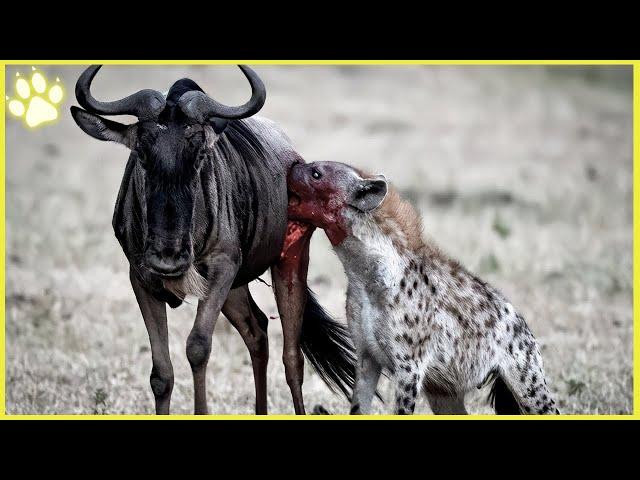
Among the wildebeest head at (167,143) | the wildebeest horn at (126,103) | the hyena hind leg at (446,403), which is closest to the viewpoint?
the wildebeest head at (167,143)

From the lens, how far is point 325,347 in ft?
28.3

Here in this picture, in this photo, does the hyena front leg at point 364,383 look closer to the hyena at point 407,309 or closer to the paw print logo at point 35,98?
the hyena at point 407,309

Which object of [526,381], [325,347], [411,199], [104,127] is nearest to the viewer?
[104,127]

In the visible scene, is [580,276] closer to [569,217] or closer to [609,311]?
[609,311]

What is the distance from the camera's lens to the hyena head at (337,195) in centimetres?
758

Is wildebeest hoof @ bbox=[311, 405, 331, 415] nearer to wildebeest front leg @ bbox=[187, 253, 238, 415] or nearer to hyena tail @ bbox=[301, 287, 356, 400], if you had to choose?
hyena tail @ bbox=[301, 287, 356, 400]

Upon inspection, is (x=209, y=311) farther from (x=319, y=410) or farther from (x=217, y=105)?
(x=319, y=410)

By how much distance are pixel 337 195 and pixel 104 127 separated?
59.3 inches

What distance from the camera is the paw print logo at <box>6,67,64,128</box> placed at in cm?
843

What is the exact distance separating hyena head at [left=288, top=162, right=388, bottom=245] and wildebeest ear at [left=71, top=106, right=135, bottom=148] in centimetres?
127

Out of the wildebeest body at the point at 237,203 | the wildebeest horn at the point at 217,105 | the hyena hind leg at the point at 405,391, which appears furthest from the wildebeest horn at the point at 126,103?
the hyena hind leg at the point at 405,391

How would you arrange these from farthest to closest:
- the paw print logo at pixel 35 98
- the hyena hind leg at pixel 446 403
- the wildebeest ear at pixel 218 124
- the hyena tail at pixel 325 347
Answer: the hyena tail at pixel 325 347 < the paw print logo at pixel 35 98 < the hyena hind leg at pixel 446 403 < the wildebeest ear at pixel 218 124

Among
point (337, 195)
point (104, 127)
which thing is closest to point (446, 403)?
point (337, 195)

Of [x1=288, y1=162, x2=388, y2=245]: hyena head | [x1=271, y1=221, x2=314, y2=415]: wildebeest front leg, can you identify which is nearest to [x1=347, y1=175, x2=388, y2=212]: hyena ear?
[x1=288, y1=162, x2=388, y2=245]: hyena head
